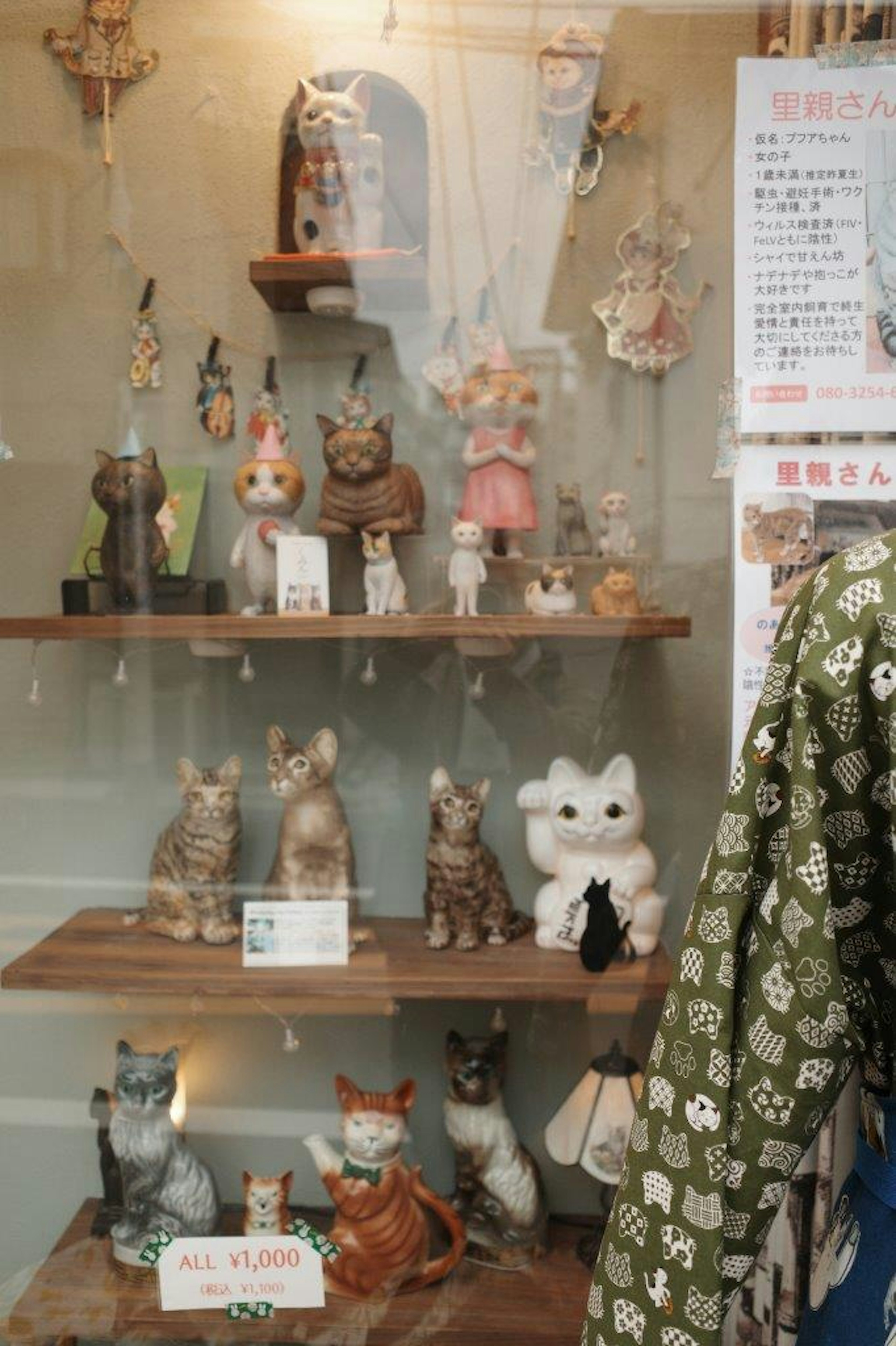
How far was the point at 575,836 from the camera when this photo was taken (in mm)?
1443

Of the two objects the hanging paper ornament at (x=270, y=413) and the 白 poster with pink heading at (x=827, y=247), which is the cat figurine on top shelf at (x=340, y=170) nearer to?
the hanging paper ornament at (x=270, y=413)

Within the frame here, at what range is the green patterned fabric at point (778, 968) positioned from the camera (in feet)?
2.67

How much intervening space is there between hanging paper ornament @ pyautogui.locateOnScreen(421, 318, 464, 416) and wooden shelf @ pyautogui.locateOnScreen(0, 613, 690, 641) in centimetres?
26

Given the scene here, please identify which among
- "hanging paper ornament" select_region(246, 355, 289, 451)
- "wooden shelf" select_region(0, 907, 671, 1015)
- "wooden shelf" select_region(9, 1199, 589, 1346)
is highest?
"hanging paper ornament" select_region(246, 355, 289, 451)

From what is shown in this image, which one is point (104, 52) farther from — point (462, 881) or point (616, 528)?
point (462, 881)

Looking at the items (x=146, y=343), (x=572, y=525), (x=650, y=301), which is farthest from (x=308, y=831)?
(x=650, y=301)

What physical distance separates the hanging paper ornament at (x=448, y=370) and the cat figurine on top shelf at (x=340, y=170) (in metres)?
0.13

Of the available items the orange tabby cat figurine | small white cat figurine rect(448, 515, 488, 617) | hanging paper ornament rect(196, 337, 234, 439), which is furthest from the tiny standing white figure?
the orange tabby cat figurine

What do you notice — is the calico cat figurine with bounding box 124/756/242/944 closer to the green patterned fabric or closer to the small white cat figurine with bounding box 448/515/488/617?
the small white cat figurine with bounding box 448/515/488/617

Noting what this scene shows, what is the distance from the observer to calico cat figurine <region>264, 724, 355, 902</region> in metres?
1.48

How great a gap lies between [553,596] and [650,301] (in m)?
0.37

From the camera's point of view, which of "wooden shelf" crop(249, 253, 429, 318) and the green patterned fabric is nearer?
the green patterned fabric

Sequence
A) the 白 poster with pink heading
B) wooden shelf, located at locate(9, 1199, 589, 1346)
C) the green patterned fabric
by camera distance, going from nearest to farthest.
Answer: the green patterned fabric < the 白 poster with pink heading < wooden shelf, located at locate(9, 1199, 589, 1346)

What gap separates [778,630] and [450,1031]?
31.7 inches
